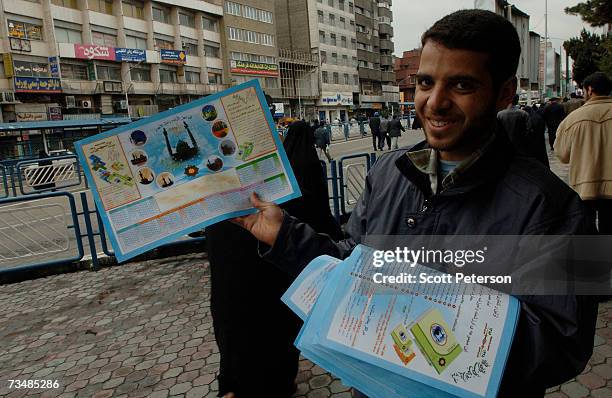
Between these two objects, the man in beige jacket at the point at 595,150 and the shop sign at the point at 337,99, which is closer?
the man in beige jacket at the point at 595,150

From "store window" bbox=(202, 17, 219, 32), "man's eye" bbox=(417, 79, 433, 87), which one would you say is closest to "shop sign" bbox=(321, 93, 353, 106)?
"store window" bbox=(202, 17, 219, 32)

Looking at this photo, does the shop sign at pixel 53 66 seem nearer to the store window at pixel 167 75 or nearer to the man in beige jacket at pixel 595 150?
the store window at pixel 167 75

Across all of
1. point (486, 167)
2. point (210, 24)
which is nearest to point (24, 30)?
point (210, 24)

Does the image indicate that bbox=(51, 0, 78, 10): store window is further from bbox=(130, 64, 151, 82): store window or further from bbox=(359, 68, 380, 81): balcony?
bbox=(359, 68, 380, 81): balcony

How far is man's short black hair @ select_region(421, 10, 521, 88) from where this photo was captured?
45.3 inches

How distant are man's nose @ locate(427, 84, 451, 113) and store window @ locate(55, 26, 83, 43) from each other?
40.5m

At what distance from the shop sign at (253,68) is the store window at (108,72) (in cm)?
1332

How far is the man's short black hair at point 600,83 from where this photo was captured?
3.72 meters

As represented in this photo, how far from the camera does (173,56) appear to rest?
139 feet

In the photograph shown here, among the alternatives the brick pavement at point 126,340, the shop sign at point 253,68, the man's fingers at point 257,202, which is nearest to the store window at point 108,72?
the shop sign at point 253,68

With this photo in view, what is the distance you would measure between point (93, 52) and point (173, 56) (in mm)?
7918

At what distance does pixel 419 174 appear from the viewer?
4.35 feet

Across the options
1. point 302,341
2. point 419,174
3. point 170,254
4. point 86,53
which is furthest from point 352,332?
point 86,53

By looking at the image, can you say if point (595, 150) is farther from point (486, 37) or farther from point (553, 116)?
point (553, 116)
